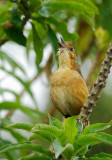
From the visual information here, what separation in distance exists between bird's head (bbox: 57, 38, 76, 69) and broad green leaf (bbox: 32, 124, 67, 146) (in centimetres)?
150

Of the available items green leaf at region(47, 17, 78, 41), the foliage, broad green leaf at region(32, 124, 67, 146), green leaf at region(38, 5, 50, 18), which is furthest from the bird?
broad green leaf at region(32, 124, 67, 146)

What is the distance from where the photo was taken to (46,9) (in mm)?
3518

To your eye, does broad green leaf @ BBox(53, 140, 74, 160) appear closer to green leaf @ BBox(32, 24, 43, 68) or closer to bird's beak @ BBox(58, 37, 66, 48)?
green leaf @ BBox(32, 24, 43, 68)

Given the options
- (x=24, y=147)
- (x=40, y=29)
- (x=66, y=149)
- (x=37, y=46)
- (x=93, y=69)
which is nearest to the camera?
(x=66, y=149)

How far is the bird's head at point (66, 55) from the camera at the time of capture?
3807 millimetres

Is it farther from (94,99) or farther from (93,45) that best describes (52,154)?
(93,45)

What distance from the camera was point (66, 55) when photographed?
3885mm

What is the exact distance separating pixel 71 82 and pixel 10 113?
1203 mm

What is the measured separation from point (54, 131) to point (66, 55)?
165 centimetres

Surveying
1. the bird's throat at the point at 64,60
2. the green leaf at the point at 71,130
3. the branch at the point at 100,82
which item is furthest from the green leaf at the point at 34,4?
the green leaf at the point at 71,130

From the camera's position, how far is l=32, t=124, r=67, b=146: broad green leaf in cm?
228

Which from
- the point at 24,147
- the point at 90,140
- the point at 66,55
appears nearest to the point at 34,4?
the point at 66,55

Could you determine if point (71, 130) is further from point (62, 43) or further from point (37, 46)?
point (62, 43)

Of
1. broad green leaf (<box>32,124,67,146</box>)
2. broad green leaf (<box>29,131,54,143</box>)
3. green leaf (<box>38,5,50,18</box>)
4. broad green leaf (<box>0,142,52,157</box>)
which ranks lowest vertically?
broad green leaf (<box>32,124,67,146</box>)
